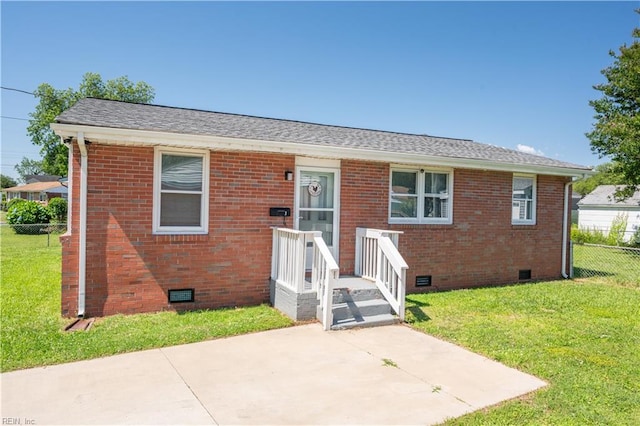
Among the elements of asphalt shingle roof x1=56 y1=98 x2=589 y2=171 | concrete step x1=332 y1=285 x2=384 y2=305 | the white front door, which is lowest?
concrete step x1=332 y1=285 x2=384 y2=305

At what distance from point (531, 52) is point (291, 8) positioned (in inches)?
331

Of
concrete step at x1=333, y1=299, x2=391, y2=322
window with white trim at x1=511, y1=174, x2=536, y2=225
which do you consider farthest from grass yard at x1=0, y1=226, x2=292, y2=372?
window with white trim at x1=511, y1=174, x2=536, y2=225

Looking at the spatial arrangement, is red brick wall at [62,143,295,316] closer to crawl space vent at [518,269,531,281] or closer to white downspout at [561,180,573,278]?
crawl space vent at [518,269,531,281]

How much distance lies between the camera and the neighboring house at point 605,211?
85.6 ft

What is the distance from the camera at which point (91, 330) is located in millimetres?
5793

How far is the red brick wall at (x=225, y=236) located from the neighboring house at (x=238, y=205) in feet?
0.06

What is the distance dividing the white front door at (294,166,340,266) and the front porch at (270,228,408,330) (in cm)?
85

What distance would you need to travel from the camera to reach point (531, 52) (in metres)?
13.9

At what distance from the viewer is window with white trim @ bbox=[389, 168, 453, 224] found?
29.9ft

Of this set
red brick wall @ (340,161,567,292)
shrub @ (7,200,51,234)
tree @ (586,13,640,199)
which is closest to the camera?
red brick wall @ (340,161,567,292)

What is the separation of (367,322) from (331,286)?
955 millimetres

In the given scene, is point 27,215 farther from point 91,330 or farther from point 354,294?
point 354,294

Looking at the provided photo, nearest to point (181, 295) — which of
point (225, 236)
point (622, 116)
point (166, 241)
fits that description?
point (166, 241)

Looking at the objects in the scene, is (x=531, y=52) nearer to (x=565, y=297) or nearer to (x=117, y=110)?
(x=565, y=297)
